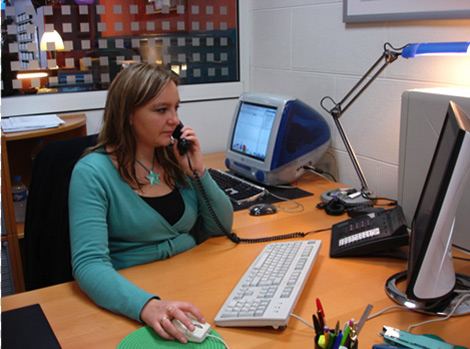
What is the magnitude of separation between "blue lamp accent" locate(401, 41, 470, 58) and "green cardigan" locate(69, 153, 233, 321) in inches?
28.9

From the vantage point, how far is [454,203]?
964 millimetres

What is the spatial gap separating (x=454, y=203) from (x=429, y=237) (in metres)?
0.08

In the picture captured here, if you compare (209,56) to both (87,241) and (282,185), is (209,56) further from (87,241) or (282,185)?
(87,241)

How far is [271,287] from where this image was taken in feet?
3.95

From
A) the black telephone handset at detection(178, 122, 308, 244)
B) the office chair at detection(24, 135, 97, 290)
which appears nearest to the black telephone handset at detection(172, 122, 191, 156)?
the black telephone handset at detection(178, 122, 308, 244)

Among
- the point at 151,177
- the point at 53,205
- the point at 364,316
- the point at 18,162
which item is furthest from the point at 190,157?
the point at 18,162

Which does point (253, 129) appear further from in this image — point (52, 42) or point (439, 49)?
point (52, 42)

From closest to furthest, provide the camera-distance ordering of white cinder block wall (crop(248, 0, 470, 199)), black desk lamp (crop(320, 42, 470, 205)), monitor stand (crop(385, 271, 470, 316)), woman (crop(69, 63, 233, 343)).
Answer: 1. monitor stand (crop(385, 271, 470, 316))
2. woman (crop(69, 63, 233, 343))
3. black desk lamp (crop(320, 42, 470, 205))
4. white cinder block wall (crop(248, 0, 470, 199))

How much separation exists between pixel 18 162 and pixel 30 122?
336 millimetres

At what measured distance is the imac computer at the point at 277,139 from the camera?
2.03 meters

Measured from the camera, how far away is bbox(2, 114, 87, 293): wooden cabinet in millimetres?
2037

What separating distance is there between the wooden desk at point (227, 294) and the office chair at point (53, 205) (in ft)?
1.07

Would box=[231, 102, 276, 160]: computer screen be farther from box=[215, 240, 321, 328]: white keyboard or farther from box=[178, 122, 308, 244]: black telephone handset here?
box=[215, 240, 321, 328]: white keyboard

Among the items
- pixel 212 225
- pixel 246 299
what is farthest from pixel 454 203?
pixel 212 225
